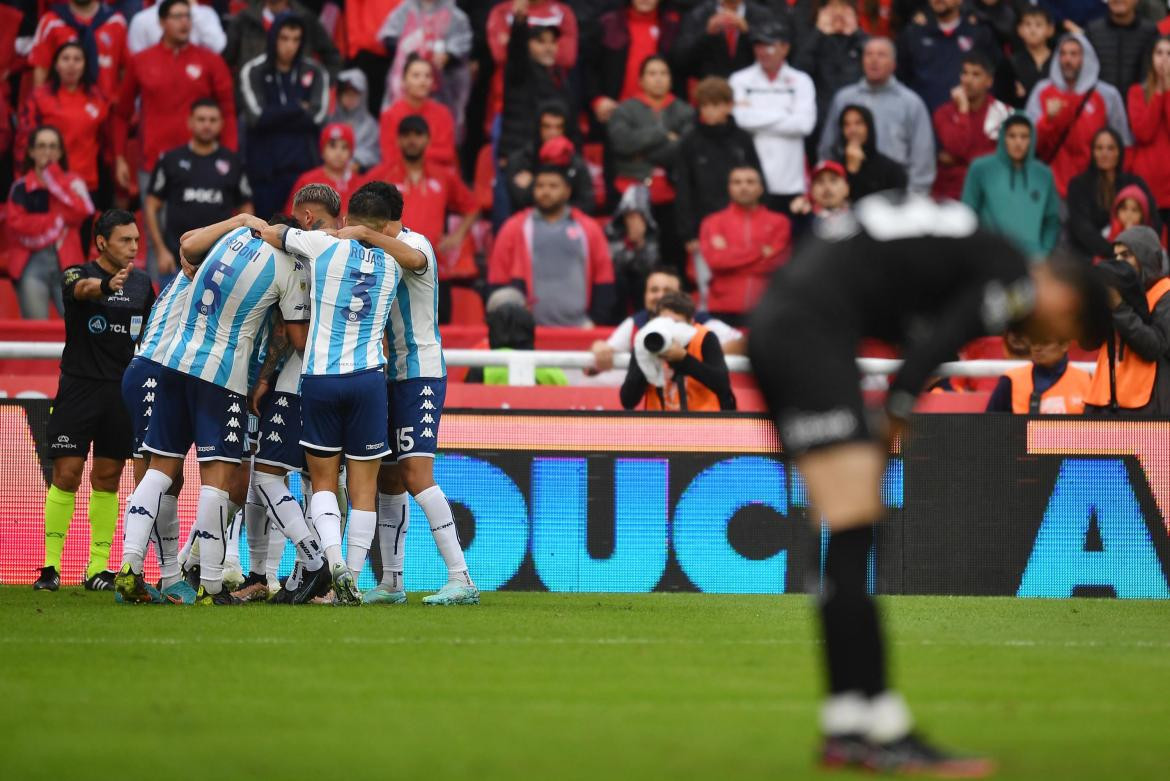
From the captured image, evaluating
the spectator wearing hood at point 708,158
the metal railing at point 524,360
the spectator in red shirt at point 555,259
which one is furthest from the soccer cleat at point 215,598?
the spectator wearing hood at point 708,158

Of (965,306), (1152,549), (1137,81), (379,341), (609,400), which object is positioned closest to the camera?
(965,306)

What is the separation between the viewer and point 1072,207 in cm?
1669

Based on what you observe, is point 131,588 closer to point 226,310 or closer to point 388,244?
point 226,310

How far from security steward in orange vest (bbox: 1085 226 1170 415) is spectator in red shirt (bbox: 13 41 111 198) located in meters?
9.48

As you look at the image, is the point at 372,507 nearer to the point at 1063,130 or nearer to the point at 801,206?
the point at 801,206

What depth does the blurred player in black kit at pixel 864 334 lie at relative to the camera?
5.14m

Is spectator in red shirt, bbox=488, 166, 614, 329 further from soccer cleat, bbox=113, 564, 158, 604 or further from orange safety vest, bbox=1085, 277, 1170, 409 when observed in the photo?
soccer cleat, bbox=113, 564, 158, 604

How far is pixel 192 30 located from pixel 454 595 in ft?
29.2

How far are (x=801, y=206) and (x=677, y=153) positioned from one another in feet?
4.07

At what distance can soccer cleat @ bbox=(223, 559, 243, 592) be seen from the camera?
1131 centimetres

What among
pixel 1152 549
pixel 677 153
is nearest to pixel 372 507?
pixel 1152 549

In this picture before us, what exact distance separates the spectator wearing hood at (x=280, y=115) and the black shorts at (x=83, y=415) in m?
5.33

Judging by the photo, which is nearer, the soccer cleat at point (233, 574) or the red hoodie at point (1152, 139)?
the soccer cleat at point (233, 574)

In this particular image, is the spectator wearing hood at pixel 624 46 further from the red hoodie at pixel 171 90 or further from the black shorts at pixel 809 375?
the black shorts at pixel 809 375
